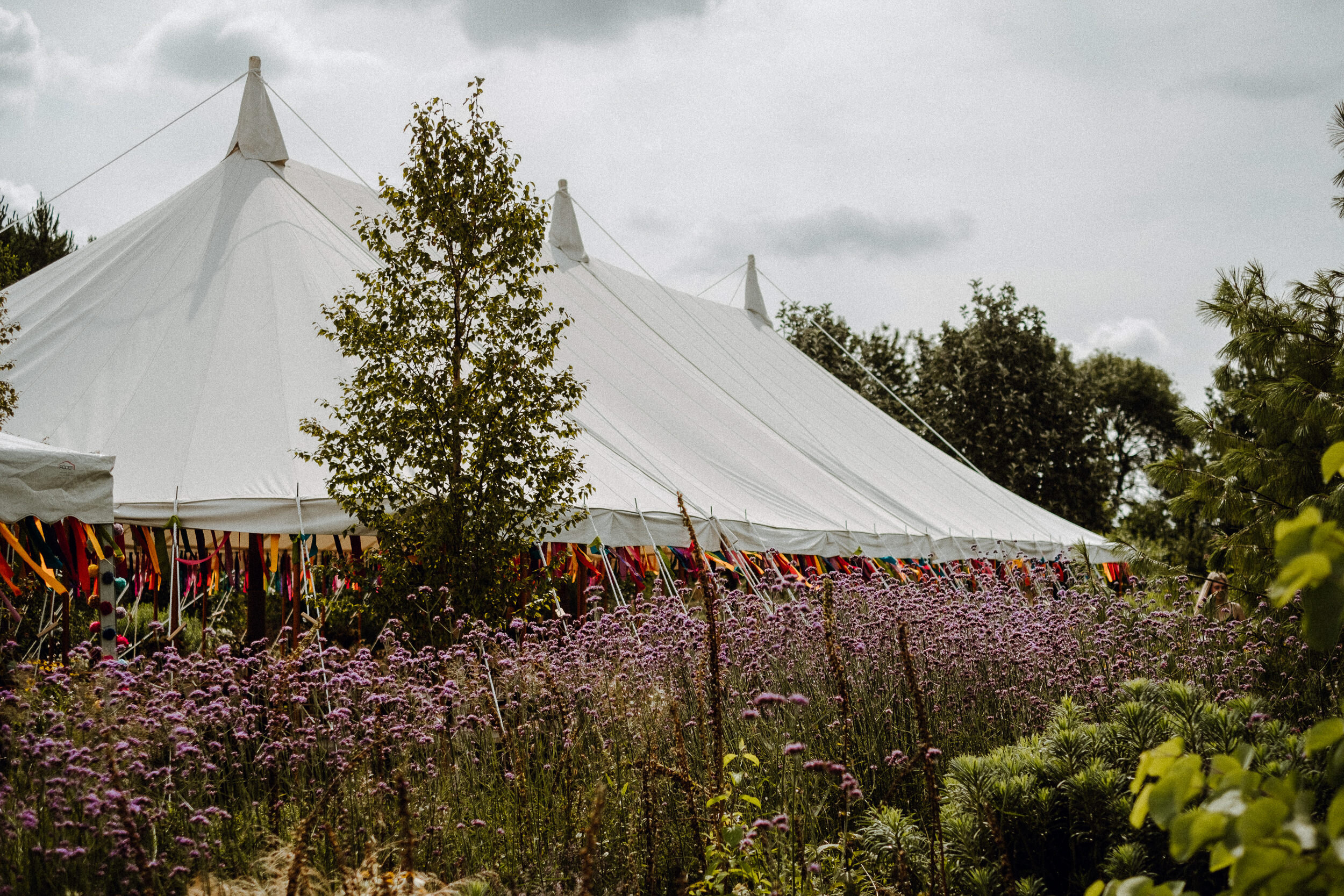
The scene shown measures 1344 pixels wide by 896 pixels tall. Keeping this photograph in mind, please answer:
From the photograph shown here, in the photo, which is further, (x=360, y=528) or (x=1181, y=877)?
(x=360, y=528)

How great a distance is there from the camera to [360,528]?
614cm

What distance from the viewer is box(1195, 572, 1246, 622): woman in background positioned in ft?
16.1

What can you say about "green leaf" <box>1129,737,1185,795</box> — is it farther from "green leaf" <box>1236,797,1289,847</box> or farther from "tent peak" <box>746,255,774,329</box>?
"tent peak" <box>746,255,774,329</box>

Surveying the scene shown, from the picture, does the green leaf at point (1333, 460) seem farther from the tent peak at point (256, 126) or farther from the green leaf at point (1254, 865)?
the tent peak at point (256, 126)

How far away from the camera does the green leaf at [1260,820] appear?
96 centimetres

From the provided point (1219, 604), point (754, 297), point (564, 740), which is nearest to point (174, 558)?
point (564, 740)

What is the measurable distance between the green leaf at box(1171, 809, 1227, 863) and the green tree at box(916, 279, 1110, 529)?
2683 centimetres

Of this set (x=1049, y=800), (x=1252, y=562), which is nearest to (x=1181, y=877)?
(x=1049, y=800)

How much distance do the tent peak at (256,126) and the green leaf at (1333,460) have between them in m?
11.1

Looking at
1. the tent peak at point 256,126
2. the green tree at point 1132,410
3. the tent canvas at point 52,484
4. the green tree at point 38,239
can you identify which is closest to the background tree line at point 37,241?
the green tree at point 38,239

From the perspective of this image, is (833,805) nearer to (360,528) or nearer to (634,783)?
(634,783)

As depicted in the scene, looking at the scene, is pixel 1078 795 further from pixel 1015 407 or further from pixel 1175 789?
pixel 1015 407

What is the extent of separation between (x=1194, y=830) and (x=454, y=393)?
16.3 feet

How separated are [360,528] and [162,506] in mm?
1181
